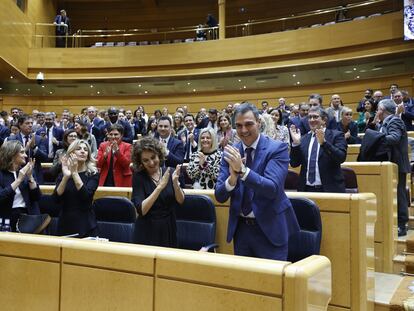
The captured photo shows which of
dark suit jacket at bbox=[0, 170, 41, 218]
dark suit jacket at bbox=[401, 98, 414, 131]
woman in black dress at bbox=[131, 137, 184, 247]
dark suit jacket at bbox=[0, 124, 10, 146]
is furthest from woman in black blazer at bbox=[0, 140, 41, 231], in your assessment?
dark suit jacket at bbox=[401, 98, 414, 131]

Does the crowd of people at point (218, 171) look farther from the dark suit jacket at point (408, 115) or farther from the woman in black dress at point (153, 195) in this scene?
the dark suit jacket at point (408, 115)

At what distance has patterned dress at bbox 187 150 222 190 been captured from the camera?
3.05 meters

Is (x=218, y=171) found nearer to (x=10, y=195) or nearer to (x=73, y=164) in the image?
(x=73, y=164)

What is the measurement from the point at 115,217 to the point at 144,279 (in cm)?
124

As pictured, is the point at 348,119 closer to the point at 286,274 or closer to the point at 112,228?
the point at 112,228

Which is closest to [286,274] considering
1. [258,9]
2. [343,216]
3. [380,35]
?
[343,216]

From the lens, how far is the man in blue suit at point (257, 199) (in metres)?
1.65

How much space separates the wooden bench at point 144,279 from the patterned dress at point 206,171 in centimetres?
156

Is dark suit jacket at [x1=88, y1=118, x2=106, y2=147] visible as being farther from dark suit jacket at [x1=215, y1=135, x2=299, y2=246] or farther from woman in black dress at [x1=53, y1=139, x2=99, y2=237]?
dark suit jacket at [x1=215, y1=135, x2=299, y2=246]

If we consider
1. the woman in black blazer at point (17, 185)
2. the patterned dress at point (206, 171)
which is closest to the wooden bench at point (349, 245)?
the patterned dress at point (206, 171)

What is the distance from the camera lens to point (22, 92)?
1149 centimetres

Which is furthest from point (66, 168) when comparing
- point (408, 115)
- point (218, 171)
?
point (408, 115)

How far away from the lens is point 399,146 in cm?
341

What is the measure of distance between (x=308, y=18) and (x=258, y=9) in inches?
89.6
